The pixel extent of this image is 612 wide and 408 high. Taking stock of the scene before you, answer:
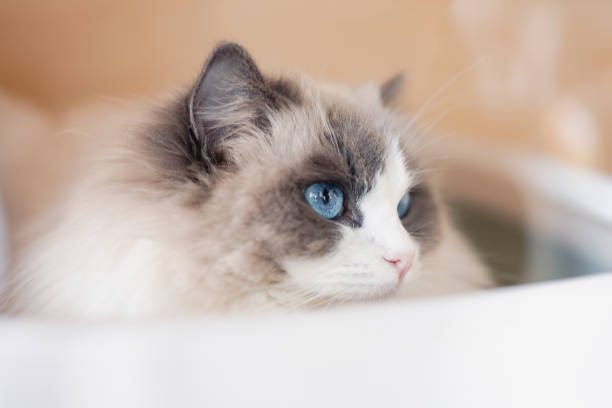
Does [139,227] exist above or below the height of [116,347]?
above

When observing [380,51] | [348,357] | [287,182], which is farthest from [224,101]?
[380,51]

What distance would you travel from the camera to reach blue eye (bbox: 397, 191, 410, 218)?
1.07 meters

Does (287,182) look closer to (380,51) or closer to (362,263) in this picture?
(362,263)

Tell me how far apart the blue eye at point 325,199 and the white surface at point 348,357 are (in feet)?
1.02

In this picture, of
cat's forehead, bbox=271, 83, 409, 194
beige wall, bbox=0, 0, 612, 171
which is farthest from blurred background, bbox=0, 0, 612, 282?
cat's forehead, bbox=271, 83, 409, 194

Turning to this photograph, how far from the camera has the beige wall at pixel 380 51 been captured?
1.32 m

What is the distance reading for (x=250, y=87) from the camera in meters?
0.87

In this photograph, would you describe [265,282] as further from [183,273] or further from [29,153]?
[29,153]

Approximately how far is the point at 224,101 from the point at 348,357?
467mm

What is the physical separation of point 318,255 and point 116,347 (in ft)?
1.27

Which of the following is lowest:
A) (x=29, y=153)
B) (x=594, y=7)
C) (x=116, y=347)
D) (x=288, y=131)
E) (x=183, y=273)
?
(x=116, y=347)

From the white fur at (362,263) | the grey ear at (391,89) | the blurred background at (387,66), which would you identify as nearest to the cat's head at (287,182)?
the white fur at (362,263)

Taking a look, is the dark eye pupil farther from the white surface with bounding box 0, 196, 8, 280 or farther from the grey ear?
the white surface with bounding box 0, 196, 8, 280

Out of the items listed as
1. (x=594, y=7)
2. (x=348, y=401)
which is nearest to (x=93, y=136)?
(x=348, y=401)
